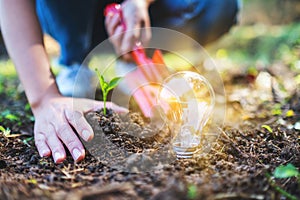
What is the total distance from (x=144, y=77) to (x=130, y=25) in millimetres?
323

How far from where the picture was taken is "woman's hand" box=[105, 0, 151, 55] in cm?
245

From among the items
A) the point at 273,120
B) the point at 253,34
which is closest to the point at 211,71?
the point at 273,120

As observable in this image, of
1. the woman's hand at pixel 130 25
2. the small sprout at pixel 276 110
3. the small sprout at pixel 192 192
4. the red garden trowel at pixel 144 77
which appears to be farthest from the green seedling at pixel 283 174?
the woman's hand at pixel 130 25

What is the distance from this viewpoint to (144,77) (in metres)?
2.46

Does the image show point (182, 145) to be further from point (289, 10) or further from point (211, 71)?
point (289, 10)

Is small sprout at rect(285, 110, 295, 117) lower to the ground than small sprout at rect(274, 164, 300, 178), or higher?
lower

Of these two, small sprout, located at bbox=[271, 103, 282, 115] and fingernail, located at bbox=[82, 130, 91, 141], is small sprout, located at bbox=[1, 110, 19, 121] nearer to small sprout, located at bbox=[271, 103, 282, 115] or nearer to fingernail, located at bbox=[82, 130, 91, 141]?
fingernail, located at bbox=[82, 130, 91, 141]

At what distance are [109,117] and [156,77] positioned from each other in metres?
0.57

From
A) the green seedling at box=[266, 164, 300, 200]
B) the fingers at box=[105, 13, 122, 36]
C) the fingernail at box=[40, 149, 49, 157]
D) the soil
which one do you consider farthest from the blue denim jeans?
the green seedling at box=[266, 164, 300, 200]

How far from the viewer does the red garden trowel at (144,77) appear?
7.50 ft

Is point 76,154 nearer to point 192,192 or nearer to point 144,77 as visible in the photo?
point 192,192

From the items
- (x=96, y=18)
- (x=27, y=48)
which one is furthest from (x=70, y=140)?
(x=96, y=18)

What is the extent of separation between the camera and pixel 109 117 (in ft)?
6.24

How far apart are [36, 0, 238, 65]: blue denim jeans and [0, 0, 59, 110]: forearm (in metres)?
0.91
